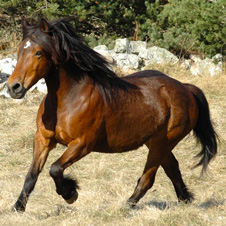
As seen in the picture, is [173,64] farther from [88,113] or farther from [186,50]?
[88,113]

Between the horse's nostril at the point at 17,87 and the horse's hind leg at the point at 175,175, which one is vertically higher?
the horse's nostril at the point at 17,87

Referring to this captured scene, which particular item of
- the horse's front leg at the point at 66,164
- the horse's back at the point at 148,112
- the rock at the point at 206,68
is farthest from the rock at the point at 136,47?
the horse's front leg at the point at 66,164

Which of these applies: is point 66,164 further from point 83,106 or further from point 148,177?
point 148,177

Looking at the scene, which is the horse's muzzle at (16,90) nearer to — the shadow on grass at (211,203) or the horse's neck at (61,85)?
the horse's neck at (61,85)

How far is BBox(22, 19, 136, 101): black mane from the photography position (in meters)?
4.13

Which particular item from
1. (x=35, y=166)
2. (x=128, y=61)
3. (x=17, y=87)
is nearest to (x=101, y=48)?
(x=128, y=61)

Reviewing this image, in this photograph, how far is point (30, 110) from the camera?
9109 millimetres

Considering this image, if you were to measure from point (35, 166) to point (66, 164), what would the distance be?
1.08 feet

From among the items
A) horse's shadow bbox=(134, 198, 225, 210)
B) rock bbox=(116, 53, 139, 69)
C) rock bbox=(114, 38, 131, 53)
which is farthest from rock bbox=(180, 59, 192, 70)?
horse's shadow bbox=(134, 198, 225, 210)

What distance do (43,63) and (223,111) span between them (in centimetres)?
555

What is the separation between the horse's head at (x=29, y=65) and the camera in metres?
3.91

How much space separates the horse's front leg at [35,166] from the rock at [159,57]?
692 cm

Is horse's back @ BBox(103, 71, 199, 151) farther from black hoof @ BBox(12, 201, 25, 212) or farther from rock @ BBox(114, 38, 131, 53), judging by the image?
rock @ BBox(114, 38, 131, 53)

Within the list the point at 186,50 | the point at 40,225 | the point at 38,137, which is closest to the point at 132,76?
the point at 38,137
